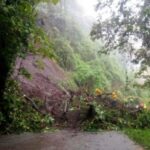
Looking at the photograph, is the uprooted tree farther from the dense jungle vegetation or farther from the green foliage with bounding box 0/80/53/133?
the green foliage with bounding box 0/80/53/133

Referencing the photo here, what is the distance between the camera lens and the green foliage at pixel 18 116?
40.8ft

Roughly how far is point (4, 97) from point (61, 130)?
99.4 inches

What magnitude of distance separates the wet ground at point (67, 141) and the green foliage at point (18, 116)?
30.5 inches

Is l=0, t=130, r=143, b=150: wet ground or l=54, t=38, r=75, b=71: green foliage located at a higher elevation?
l=54, t=38, r=75, b=71: green foliage

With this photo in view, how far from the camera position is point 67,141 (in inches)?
433

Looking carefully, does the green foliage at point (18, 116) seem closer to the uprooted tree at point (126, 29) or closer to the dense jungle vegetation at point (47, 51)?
the dense jungle vegetation at point (47, 51)

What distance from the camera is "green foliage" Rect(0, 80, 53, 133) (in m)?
12.4

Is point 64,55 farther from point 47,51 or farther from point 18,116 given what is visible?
point 47,51

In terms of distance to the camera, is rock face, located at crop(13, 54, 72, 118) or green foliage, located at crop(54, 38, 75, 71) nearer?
rock face, located at crop(13, 54, 72, 118)

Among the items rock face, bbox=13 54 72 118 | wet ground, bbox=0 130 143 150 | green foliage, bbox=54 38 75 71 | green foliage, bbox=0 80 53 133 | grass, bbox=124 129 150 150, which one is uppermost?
green foliage, bbox=54 38 75 71

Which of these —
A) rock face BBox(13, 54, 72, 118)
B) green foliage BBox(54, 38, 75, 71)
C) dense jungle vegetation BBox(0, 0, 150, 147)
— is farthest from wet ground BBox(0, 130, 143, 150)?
green foliage BBox(54, 38, 75, 71)

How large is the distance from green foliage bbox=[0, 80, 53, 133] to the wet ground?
77 cm

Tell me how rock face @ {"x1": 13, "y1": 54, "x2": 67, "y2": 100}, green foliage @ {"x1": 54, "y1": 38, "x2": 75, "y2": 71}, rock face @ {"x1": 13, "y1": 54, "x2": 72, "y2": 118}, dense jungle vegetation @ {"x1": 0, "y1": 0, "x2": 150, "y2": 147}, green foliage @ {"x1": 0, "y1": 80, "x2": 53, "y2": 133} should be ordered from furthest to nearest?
green foliage @ {"x1": 54, "y1": 38, "x2": 75, "y2": 71} < rock face @ {"x1": 13, "y1": 54, "x2": 67, "y2": 100} < rock face @ {"x1": 13, "y1": 54, "x2": 72, "y2": 118} < green foliage @ {"x1": 0, "y1": 80, "x2": 53, "y2": 133} < dense jungle vegetation @ {"x1": 0, "y1": 0, "x2": 150, "y2": 147}

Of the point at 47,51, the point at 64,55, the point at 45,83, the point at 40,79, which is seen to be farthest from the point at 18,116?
the point at 64,55
